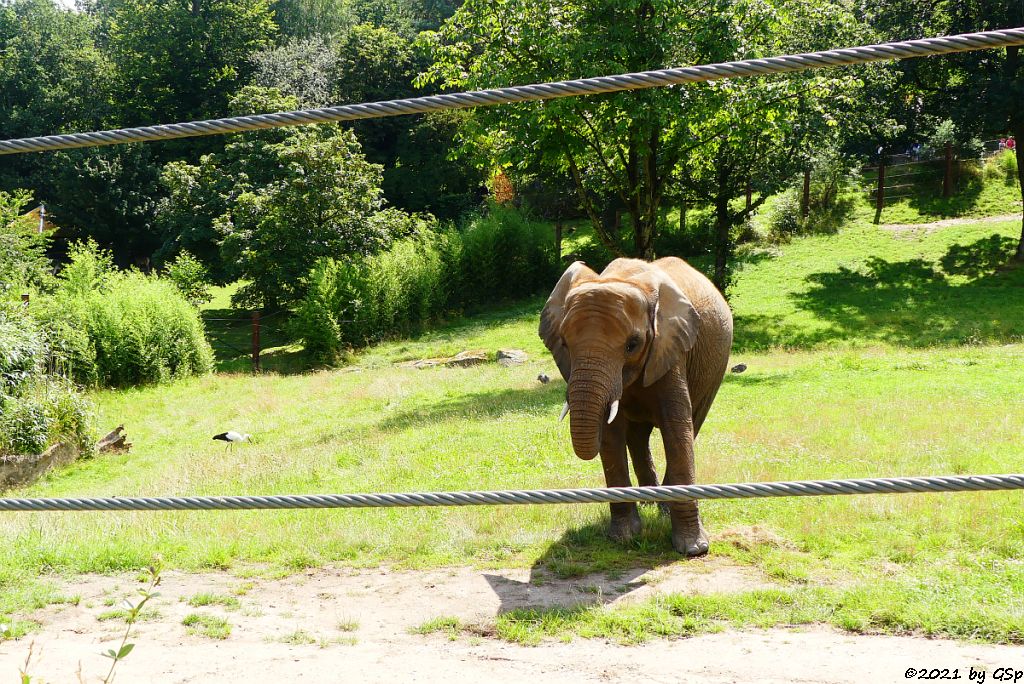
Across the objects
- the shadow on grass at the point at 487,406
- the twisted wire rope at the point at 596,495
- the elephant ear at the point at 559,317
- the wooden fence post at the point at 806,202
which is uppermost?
the twisted wire rope at the point at 596,495

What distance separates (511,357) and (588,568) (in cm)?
1810

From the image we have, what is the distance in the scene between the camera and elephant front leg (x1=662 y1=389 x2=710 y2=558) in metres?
8.10

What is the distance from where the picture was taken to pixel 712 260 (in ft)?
119

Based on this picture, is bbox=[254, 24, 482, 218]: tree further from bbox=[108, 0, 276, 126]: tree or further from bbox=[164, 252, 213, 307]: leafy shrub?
bbox=[164, 252, 213, 307]: leafy shrub

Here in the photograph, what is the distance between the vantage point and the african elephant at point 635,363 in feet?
24.1

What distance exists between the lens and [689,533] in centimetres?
813

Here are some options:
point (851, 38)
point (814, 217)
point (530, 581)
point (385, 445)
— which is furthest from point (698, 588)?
point (814, 217)

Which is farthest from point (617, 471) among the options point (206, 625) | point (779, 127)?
point (779, 127)

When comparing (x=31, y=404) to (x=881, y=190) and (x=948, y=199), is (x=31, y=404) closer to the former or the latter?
(x=881, y=190)

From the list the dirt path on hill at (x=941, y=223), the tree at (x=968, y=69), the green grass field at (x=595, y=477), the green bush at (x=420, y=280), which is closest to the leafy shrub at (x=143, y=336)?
the green grass field at (x=595, y=477)

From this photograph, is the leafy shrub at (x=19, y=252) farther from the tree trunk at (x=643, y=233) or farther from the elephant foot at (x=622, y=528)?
the elephant foot at (x=622, y=528)

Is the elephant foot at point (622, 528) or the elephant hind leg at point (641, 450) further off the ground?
the elephant hind leg at point (641, 450)

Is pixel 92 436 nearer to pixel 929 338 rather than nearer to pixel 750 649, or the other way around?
pixel 750 649

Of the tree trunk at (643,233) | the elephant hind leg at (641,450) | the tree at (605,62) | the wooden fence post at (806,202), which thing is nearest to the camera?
the elephant hind leg at (641,450)
